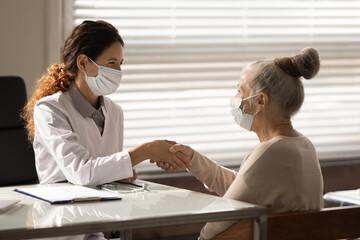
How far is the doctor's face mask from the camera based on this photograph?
2648 mm

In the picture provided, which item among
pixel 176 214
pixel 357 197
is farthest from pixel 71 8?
pixel 176 214

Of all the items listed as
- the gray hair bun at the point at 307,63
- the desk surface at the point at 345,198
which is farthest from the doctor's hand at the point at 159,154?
the desk surface at the point at 345,198

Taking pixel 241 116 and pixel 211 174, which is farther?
pixel 211 174

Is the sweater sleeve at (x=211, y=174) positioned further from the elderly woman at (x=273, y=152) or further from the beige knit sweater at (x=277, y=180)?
the beige knit sweater at (x=277, y=180)

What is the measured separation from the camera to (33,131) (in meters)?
2.77

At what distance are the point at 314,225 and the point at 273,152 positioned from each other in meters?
0.33

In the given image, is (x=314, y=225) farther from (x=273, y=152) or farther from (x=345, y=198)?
(x=345, y=198)

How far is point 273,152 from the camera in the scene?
216 centimetres

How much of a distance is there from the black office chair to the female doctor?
1.00ft

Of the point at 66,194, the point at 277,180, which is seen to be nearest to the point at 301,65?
the point at 277,180

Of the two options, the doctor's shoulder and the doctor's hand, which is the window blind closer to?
the doctor's shoulder

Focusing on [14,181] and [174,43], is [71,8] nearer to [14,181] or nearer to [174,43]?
[174,43]

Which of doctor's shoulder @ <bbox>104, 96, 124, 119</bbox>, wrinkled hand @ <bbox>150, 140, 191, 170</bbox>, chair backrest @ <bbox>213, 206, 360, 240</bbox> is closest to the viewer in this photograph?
chair backrest @ <bbox>213, 206, 360, 240</bbox>

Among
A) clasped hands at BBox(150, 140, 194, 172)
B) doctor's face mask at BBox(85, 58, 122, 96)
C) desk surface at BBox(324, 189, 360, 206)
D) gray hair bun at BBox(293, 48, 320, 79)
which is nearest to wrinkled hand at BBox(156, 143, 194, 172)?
clasped hands at BBox(150, 140, 194, 172)
